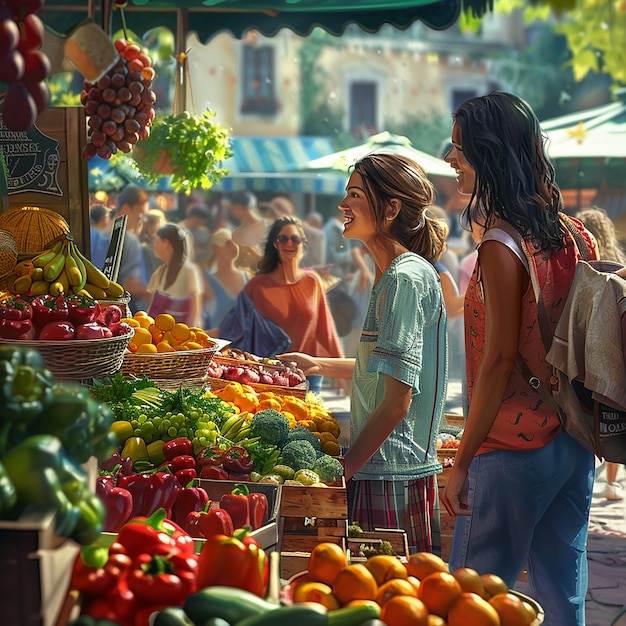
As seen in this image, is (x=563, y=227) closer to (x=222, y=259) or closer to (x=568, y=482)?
(x=568, y=482)

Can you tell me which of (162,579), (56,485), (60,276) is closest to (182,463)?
(60,276)

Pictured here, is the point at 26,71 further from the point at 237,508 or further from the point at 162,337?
the point at 162,337

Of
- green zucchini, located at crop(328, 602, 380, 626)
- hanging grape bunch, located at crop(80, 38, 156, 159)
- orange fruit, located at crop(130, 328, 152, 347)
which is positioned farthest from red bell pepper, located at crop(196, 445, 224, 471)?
hanging grape bunch, located at crop(80, 38, 156, 159)

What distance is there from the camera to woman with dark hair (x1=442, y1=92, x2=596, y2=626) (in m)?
2.58

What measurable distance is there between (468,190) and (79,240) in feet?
6.44

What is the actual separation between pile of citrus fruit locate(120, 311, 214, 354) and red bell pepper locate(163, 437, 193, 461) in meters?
0.88

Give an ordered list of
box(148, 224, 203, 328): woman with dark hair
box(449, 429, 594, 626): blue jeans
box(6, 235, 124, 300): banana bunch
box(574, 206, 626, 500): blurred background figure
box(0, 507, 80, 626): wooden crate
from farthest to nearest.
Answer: box(148, 224, 203, 328): woman with dark hair < box(574, 206, 626, 500): blurred background figure < box(6, 235, 124, 300): banana bunch < box(449, 429, 594, 626): blue jeans < box(0, 507, 80, 626): wooden crate

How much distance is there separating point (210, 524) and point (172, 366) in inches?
63.6

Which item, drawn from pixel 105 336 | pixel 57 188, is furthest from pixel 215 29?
pixel 105 336

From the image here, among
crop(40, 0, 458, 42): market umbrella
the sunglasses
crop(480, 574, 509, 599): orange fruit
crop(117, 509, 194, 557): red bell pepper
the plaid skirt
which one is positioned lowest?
the plaid skirt

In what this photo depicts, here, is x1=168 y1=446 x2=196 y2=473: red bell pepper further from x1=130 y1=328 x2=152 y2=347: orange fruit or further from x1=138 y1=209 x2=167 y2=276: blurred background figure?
x1=138 y1=209 x2=167 y2=276: blurred background figure

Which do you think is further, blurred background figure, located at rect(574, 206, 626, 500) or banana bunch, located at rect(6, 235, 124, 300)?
blurred background figure, located at rect(574, 206, 626, 500)

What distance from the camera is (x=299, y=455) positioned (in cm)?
296

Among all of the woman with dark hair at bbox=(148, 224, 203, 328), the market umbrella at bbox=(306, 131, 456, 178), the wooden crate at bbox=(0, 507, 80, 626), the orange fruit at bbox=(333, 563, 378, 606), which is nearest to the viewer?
the wooden crate at bbox=(0, 507, 80, 626)
